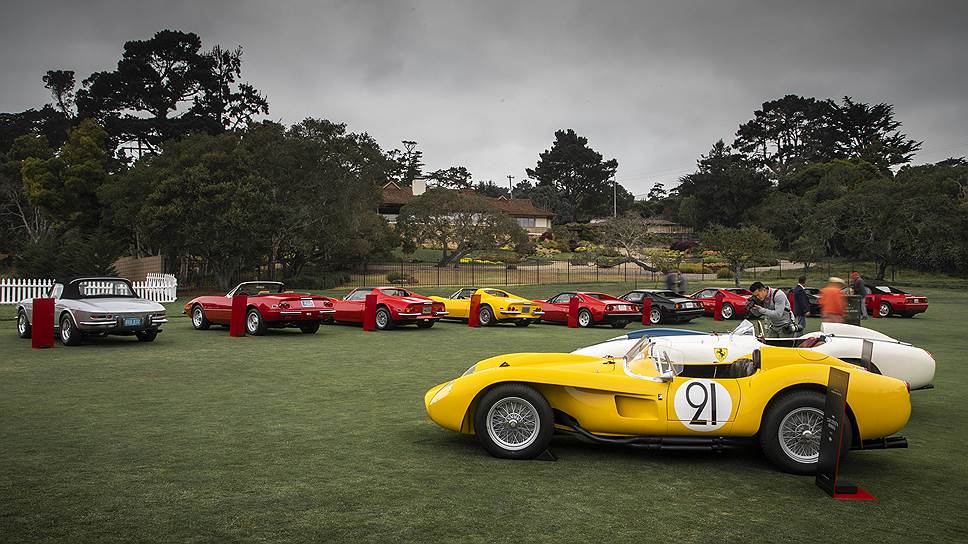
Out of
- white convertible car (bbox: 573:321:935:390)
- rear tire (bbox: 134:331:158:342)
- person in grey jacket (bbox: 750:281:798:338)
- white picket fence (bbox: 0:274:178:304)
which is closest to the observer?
white convertible car (bbox: 573:321:935:390)

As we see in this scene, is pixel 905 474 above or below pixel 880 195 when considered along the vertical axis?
below

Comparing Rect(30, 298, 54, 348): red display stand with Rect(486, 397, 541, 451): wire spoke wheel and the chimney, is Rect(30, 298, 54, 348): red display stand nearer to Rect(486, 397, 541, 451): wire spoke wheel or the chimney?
Rect(486, 397, 541, 451): wire spoke wheel

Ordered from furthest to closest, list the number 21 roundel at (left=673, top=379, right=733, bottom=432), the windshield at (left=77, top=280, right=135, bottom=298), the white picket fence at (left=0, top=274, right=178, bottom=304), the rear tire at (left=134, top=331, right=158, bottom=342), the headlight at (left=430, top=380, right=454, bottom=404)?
the white picket fence at (left=0, top=274, right=178, bottom=304)
the rear tire at (left=134, top=331, right=158, bottom=342)
the windshield at (left=77, top=280, right=135, bottom=298)
the headlight at (left=430, top=380, right=454, bottom=404)
the number 21 roundel at (left=673, top=379, right=733, bottom=432)

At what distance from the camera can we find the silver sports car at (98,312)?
14672 mm

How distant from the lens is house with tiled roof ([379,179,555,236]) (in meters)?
77.8

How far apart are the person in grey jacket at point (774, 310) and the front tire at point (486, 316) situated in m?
11.3

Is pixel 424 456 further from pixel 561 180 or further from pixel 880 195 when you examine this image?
pixel 561 180

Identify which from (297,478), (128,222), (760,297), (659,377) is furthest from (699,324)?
(128,222)

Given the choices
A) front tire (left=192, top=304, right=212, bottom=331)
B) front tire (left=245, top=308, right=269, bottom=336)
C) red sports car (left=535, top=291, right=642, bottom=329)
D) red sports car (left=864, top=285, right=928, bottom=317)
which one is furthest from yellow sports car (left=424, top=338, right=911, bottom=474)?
red sports car (left=864, top=285, right=928, bottom=317)

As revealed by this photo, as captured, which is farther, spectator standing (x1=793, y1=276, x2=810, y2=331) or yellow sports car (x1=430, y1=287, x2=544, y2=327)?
yellow sports car (x1=430, y1=287, x2=544, y2=327)

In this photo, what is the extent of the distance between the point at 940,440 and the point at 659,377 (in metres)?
3.53

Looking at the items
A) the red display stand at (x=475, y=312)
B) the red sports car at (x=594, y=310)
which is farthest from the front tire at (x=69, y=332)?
the red sports car at (x=594, y=310)

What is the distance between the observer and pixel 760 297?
37.3 feet

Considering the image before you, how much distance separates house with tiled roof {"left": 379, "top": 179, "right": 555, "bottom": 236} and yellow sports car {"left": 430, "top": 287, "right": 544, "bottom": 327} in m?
54.0
